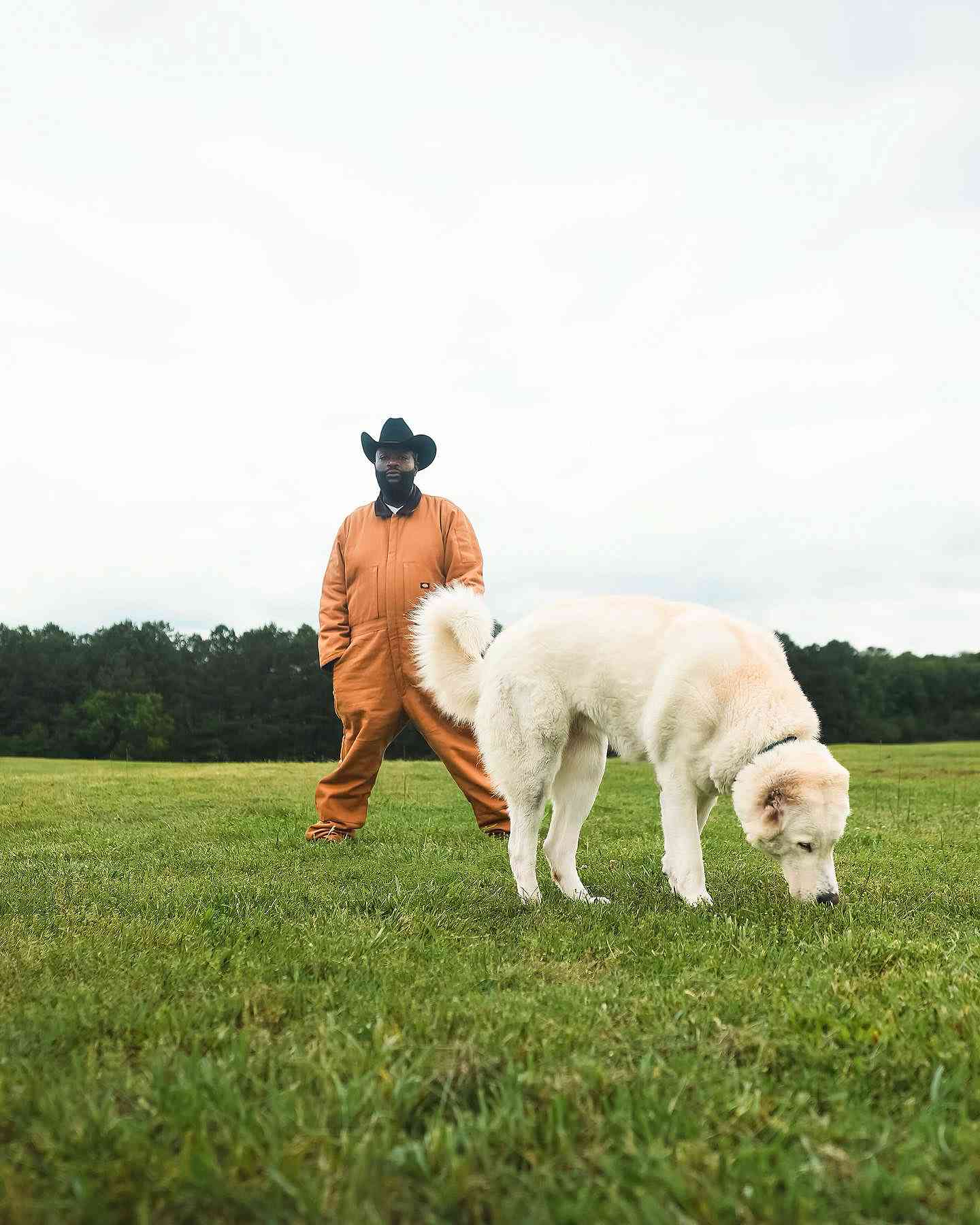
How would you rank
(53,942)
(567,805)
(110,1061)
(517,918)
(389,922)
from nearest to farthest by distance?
(110,1061) < (53,942) < (389,922) < (517,918) < (567,805)

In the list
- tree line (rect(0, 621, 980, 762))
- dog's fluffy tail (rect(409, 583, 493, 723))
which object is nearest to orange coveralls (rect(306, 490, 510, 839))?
dog's fluffy tail (rect(409, 583, 493, 723))

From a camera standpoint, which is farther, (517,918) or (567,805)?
(567,805)

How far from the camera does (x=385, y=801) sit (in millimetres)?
12359

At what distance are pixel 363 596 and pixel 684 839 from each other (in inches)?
173

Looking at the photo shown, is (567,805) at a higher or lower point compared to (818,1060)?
higher

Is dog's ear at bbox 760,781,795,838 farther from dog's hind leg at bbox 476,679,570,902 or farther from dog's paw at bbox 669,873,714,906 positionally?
dog's hind leg at bbox 476,679,570,902

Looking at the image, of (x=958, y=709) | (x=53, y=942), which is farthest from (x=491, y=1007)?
(x=958, y=709)

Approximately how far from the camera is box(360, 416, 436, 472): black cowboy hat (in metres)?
8.90

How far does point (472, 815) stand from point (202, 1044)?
8.10 m

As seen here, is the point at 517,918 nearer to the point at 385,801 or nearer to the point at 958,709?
the point at 385,801

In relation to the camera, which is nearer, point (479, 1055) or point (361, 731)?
point (479, 1055)

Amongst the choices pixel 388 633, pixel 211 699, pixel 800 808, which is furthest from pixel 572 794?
pixel 211 699

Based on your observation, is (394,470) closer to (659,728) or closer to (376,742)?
(376,742)

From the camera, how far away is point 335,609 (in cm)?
905
